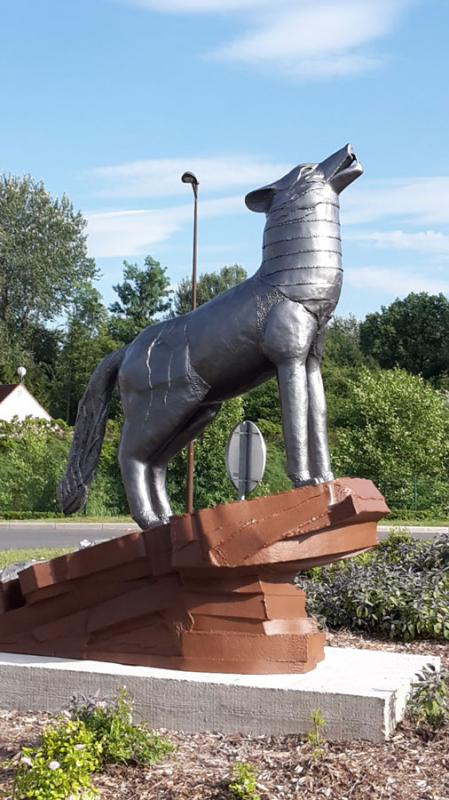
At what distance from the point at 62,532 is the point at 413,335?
32.1 metres

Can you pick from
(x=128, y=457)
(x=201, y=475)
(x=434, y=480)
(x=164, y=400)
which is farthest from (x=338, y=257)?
(x=434, y=480)

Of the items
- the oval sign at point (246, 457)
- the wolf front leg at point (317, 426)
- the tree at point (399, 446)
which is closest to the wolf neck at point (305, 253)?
the wolf front leg at point (317, 426)

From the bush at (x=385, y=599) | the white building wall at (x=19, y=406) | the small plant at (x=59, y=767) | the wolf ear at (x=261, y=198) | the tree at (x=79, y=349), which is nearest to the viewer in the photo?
the small plant at (x=59, y=767)

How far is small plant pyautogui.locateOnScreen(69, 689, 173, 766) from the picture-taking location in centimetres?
447

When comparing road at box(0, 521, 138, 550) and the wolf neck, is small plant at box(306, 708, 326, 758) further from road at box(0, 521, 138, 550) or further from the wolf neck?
road at box(0, 521, 138, 550)

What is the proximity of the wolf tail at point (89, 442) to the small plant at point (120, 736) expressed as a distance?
1.76 metres

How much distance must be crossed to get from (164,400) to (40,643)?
1681 mm

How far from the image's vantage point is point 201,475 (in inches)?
791

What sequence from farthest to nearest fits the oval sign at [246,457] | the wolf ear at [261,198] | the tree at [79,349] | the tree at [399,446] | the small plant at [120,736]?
1. the tree at [79,349]
2. the tree at [399,446]
3. the oval sign at [246,457]
4. the wolf ear at [261,198]
5. the small plant at [120,736]

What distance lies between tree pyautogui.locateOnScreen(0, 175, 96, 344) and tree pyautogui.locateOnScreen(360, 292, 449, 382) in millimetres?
15386

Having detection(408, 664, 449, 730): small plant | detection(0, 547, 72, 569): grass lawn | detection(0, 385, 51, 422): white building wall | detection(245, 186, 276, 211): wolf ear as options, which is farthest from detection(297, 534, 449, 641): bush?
detection(0, 385, 51, 422): white building wall

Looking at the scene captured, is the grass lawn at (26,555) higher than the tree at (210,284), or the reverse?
the tree at (210,284)

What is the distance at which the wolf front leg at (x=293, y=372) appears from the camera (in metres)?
5.34

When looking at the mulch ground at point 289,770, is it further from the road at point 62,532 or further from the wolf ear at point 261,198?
the road at point 62,532
